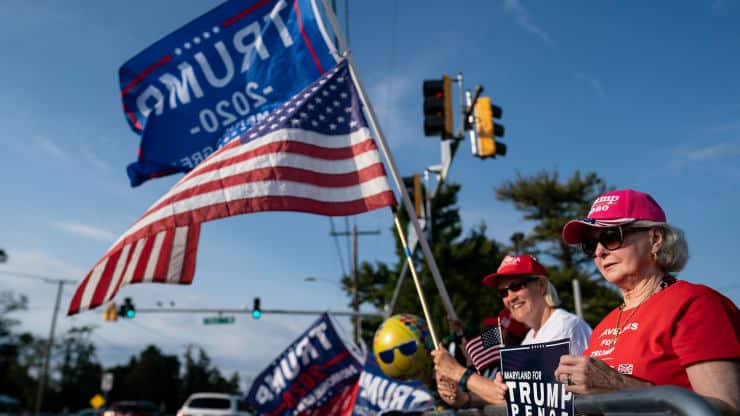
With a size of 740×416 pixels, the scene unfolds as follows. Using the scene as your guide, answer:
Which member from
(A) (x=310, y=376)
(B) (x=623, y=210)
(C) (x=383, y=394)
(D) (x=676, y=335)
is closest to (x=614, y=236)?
(B) (x=623, y=210)

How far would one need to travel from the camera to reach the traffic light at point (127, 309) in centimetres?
2526

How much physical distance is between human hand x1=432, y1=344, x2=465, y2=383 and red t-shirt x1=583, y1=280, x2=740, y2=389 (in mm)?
1506

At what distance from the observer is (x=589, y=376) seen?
6.23 feet

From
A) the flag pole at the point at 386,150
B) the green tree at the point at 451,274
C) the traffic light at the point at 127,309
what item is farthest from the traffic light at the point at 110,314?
the flag pole at the point at 386,150

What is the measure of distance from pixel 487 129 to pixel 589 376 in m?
8.66

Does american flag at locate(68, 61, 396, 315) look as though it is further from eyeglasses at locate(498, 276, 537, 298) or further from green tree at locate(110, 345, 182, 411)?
green tree at locate(110, 345, 182, 411)

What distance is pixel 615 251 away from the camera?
257 centimetres

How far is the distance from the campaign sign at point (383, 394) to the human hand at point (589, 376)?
18.3 feet

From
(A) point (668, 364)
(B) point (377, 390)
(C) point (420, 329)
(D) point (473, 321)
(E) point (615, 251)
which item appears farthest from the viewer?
(D) point (473, 321)

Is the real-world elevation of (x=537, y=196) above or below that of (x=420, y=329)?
above

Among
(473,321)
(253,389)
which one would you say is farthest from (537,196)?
(253,389)

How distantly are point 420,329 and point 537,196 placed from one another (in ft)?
122

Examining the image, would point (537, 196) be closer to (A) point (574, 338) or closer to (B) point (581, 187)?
(B) point (581, 187)

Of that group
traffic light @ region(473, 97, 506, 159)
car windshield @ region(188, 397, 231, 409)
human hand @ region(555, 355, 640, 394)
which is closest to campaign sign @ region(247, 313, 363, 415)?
traffic light @ region(473, 97, 506, 159)
